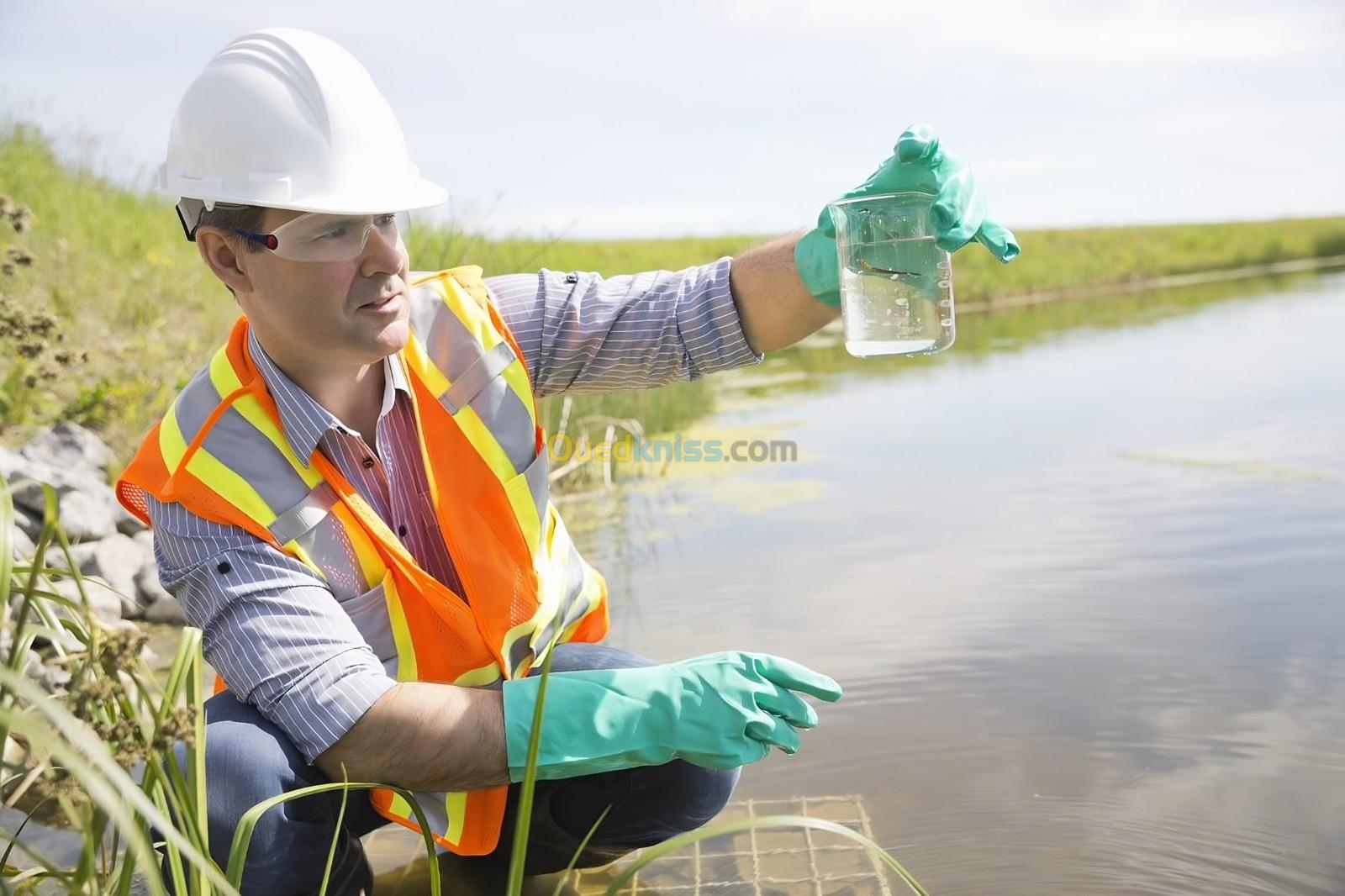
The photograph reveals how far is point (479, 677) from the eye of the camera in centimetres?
200

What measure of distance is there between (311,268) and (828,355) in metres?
11.3

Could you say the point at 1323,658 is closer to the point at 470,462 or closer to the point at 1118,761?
the point at 1118,761

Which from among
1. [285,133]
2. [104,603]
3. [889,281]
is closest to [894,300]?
[889,281]

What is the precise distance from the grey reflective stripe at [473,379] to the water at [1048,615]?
1.10 meters

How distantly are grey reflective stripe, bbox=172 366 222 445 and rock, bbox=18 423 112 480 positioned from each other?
285 centimetres

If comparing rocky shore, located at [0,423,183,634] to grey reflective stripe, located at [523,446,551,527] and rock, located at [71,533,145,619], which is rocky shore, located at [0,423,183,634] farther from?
grey reflective stripe, located at [523,446,551,527]

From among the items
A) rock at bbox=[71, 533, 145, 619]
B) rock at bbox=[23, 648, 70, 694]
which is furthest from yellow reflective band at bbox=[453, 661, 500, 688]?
rock at bbox=[71, 533, 145, 619]

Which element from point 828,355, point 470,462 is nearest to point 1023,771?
point 470,462

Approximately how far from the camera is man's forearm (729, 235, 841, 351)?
2.14 meters

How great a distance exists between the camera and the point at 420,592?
6.29ft

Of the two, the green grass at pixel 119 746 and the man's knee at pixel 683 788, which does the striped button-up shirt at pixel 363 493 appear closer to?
the green grass at pixel 119 746

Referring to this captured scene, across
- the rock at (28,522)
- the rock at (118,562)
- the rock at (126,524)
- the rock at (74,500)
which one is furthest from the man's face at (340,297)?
the rock at (126,524)

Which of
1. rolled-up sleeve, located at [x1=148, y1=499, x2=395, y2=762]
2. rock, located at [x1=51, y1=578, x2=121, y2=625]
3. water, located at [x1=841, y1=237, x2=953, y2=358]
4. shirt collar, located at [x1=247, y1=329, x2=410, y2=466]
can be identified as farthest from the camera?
rock, located at [x1=51, y1=578, x2=121, y2=625]

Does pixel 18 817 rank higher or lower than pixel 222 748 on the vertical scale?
lower
